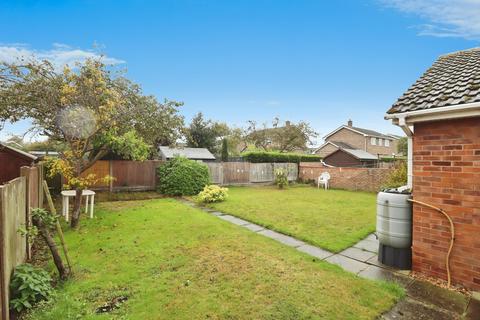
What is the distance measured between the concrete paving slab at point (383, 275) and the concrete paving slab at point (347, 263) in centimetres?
10

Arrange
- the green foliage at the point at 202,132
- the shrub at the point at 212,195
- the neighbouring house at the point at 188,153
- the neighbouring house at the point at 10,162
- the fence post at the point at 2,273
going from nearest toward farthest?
the fence post at the point at 2,273, the neighbouring house at the point at 10,162, the shrub at the point at 212,195, the neighbouring house at the point at 188,153, the green foliage at the point at 202,132

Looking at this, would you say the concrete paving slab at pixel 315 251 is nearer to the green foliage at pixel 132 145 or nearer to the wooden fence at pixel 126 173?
the green foliage at pixel 132 145

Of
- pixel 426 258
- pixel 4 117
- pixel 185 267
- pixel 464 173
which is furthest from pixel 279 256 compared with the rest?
pixel 4 117

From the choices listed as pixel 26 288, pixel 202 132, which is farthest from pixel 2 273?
pixel 202 132

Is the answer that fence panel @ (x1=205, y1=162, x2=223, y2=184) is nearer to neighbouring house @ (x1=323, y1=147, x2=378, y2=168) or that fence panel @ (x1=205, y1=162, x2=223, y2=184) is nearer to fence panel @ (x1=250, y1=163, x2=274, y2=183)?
fence panel @ (x1=250, y1=163, x2=274, y2=183)

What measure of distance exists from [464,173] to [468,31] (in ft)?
26.3

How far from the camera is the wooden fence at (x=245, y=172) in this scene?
16031mm

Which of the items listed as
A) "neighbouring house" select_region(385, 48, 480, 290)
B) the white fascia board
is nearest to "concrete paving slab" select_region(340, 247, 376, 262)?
"neighbouring house" select_region(385, 48, 480, 290)

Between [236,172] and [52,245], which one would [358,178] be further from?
[52,245]

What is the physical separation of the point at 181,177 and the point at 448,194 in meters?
10.6

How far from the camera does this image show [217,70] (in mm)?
16547

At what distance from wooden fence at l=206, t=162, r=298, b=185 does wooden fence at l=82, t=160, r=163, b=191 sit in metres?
3.74

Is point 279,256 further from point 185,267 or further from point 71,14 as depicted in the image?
point 71,14

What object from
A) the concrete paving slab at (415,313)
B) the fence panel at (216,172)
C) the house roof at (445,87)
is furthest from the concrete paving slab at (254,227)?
the fence panel at (216,172)
